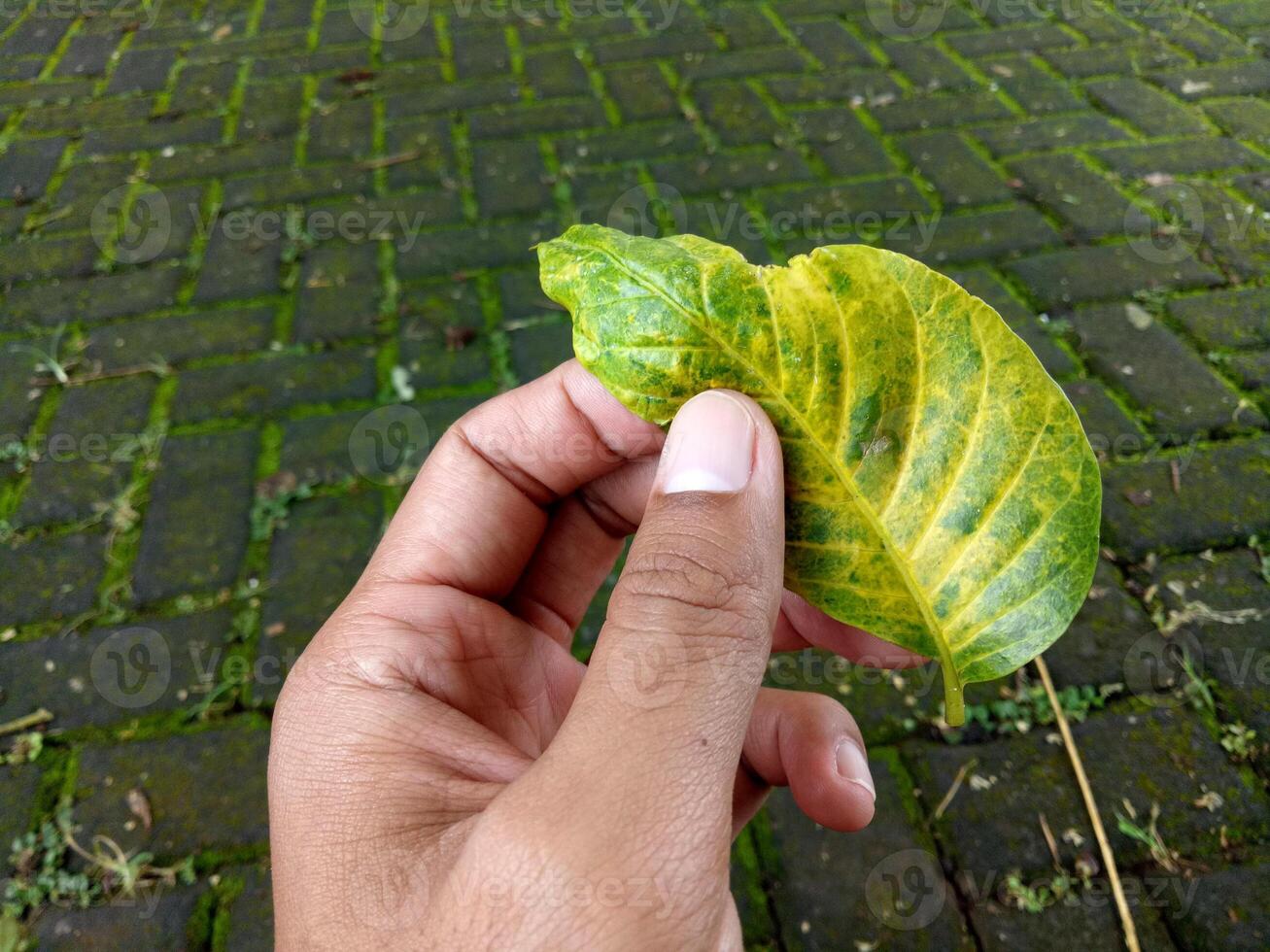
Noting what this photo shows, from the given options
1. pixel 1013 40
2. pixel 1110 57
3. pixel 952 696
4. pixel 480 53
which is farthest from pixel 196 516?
pixel 1110 57

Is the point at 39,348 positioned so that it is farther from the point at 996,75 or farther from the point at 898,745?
the point at 996,75

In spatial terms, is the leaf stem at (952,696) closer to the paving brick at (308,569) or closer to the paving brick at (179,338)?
the paving brick at (308,569)

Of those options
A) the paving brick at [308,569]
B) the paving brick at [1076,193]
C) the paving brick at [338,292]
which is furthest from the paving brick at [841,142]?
the paving brick at [308,569]

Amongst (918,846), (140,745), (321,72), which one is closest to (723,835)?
(918,846)

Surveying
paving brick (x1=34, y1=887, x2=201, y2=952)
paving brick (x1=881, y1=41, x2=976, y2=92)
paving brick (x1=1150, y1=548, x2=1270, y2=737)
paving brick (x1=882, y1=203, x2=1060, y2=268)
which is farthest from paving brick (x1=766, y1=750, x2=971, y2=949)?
paving brick (x1=881, y1=41, x2=976, y2=92)

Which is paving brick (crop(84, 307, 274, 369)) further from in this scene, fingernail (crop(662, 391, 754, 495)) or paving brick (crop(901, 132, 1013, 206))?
paving brick (crop(901, 132, 1013, 206))
